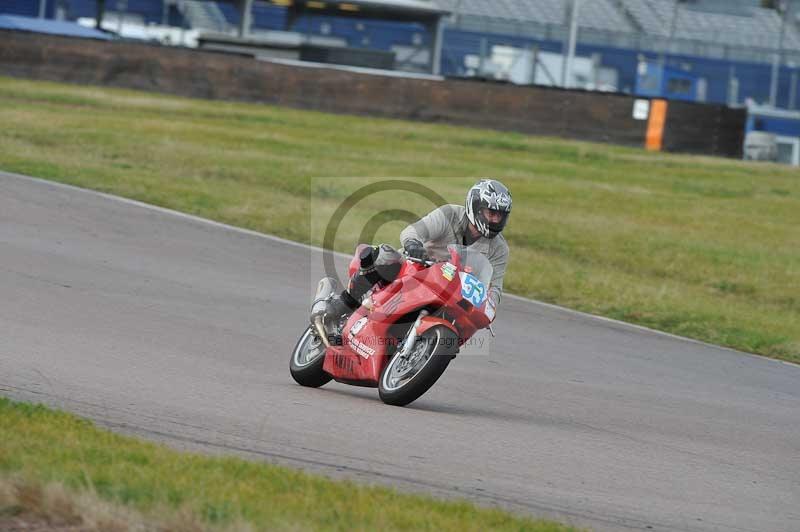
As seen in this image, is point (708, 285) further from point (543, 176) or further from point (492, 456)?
point (492, 456)

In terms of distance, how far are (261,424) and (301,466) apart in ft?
3.13

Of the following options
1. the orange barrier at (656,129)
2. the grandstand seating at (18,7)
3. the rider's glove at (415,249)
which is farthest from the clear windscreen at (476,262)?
the grandstand seating at (18,7)

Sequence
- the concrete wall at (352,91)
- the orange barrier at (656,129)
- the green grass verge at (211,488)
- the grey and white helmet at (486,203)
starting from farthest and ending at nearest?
the concrete wall at (352,91), the orange barrier at (656,129), the grey and white helmet at (486,203), the green grass verge at (211,488)

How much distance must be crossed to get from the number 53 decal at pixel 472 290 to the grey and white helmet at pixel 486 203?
342 mm

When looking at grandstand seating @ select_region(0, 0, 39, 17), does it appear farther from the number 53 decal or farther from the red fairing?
the number 53 decal

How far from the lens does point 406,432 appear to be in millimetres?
7152

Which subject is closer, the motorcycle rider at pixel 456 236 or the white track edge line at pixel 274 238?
the motorcycle rider at pixel 456 236

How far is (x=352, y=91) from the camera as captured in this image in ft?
115

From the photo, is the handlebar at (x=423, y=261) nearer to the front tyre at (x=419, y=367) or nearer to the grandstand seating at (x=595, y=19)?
the front tyre at (x=419, y=367)

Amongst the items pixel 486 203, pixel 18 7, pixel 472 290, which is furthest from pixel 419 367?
pixel 18 7

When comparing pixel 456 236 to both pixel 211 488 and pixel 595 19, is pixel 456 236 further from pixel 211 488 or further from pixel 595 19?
pixel 595 19

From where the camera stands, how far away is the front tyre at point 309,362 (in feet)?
28.6

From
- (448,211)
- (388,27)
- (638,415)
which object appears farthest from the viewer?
(388,27)

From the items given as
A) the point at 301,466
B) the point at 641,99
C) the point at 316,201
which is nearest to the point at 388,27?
the point at 641,99
